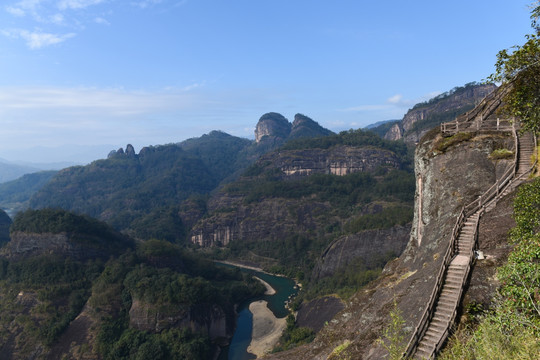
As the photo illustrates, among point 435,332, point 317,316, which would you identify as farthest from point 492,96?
point 317,316

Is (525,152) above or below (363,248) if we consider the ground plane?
above

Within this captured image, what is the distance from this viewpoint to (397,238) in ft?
276

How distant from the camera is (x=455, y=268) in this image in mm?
16031

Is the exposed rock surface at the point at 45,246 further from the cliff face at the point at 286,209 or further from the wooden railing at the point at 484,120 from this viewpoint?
the wooden railing at the point at 484,120

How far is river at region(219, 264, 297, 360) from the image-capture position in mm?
63938

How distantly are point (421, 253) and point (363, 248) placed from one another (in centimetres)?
6919

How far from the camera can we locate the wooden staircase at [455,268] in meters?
13.4

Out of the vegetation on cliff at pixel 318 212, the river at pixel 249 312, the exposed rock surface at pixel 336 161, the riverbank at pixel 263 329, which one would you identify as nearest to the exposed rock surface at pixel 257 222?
the vegetation on cliff at pixel 318 212

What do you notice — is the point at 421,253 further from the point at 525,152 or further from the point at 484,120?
the point at 484,120

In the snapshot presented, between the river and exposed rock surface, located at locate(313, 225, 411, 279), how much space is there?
38.4 feet

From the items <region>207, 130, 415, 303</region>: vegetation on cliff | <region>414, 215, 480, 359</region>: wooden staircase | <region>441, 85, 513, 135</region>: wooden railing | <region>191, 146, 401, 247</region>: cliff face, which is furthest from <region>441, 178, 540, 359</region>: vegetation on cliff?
<region>191, 146, 401, 247</region>: cliff face

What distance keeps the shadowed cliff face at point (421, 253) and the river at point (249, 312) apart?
159ft

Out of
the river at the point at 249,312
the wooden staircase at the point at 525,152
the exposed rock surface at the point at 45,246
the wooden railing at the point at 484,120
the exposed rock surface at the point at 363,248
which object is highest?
the wooden railing at the point at 484,120

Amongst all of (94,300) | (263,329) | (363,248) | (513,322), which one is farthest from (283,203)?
(513,322)
